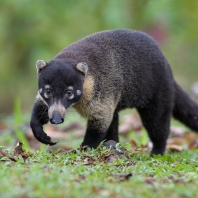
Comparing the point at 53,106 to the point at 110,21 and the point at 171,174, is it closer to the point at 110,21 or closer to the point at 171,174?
the point at 171,174

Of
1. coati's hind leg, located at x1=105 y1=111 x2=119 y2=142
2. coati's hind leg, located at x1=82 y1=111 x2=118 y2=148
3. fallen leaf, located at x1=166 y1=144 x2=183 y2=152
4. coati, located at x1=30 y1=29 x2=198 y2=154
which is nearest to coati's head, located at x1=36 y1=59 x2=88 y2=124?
coati, located at x1=30 y1=29 x2=198 y2=154

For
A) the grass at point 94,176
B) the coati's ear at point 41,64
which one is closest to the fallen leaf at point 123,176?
the grass at point 94,176

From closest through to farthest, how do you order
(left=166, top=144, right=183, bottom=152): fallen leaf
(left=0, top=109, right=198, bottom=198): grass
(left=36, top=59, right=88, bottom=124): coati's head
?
(left=0, top=109, right=198, bottom=198): grass
(left=36, top=59, right=88, bottom=124): coati's head
(left=166, top=144, right=183, bottom=152): fallen leaf

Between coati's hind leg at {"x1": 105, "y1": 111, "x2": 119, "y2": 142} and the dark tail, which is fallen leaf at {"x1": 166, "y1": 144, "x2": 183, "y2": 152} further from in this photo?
coati's hind leg at {"x1": 105, "y1": 111, "x2": 119, "y2": 142}

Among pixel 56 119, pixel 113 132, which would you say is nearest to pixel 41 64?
pixel 56 119

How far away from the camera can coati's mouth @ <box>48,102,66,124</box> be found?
646cm

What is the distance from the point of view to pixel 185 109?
29.7ft

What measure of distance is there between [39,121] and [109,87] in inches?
43.8

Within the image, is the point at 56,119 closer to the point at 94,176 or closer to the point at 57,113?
the point at 57,113

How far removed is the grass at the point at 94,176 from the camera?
178 inches

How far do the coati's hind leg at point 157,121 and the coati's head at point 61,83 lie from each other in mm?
1723

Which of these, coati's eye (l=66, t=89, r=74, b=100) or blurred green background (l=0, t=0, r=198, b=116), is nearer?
coati's eye (l=66, t=89, r=74, b=100)

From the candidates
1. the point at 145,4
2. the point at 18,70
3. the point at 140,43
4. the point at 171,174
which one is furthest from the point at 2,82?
the point at 171,174

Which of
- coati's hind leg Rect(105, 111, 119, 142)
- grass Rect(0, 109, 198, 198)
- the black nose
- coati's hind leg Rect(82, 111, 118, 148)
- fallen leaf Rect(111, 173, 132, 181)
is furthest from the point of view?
coati's hind leg Rect(105, 111, 119, 142)
